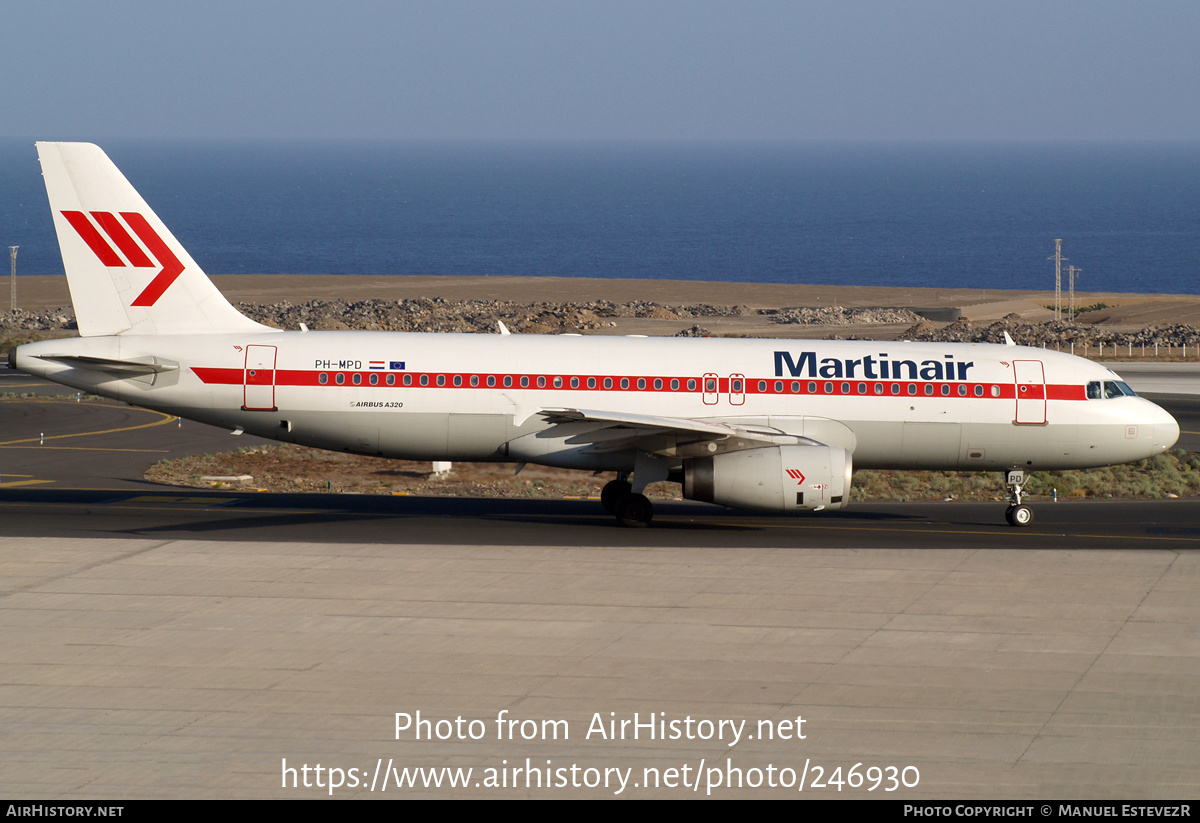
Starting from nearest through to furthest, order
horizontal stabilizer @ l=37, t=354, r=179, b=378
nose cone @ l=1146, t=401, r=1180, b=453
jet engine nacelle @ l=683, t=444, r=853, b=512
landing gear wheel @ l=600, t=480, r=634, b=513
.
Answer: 1. jet engine nacelle @ l=683, t=444, r=853, b=512
2. horizontal stabilizer @ l=37, t=354, r=179, b=378
3. nose cone @ l=1146, t=401, r=1180, b=453
4. landing gear wheel @ l=600, t=480, r=634, b=513

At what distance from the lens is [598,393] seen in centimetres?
2927

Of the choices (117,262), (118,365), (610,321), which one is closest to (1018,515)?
(118,365)

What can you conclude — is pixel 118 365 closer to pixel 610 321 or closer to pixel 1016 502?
pixel 1016 502

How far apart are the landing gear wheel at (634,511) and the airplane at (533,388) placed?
0.03 meters

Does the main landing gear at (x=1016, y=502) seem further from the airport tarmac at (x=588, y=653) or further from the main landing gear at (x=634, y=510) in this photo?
the main landing gear at (x=634, y=510)

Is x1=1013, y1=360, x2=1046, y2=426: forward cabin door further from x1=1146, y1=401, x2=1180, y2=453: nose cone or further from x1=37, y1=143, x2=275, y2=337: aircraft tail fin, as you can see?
x1=37, y1=143, x2=275, y2=337: aircraft tail fin

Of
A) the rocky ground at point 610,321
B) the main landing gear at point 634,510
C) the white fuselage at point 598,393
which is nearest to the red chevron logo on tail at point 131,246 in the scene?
the white fuselage at point 598,393

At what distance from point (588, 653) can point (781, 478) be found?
9.08m

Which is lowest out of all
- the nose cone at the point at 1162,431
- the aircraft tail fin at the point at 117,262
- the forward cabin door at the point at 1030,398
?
the nose cone at the point at 1162,431

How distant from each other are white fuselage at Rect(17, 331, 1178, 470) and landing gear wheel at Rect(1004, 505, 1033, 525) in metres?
1.17

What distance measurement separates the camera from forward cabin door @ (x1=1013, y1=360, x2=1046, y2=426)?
30.1m

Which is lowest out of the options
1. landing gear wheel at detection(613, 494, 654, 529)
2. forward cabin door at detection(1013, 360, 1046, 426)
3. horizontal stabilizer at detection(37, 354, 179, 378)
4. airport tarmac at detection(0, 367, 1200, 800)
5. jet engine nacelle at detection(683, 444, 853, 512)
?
airport tarmac at detection(0, 367, 1200, 800)

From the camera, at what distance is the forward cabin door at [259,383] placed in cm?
2872

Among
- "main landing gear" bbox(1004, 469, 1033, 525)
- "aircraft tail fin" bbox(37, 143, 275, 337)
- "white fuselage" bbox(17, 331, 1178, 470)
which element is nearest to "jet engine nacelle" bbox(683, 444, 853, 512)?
"white fuselage" bbox(17, 331, 1178, 470)
